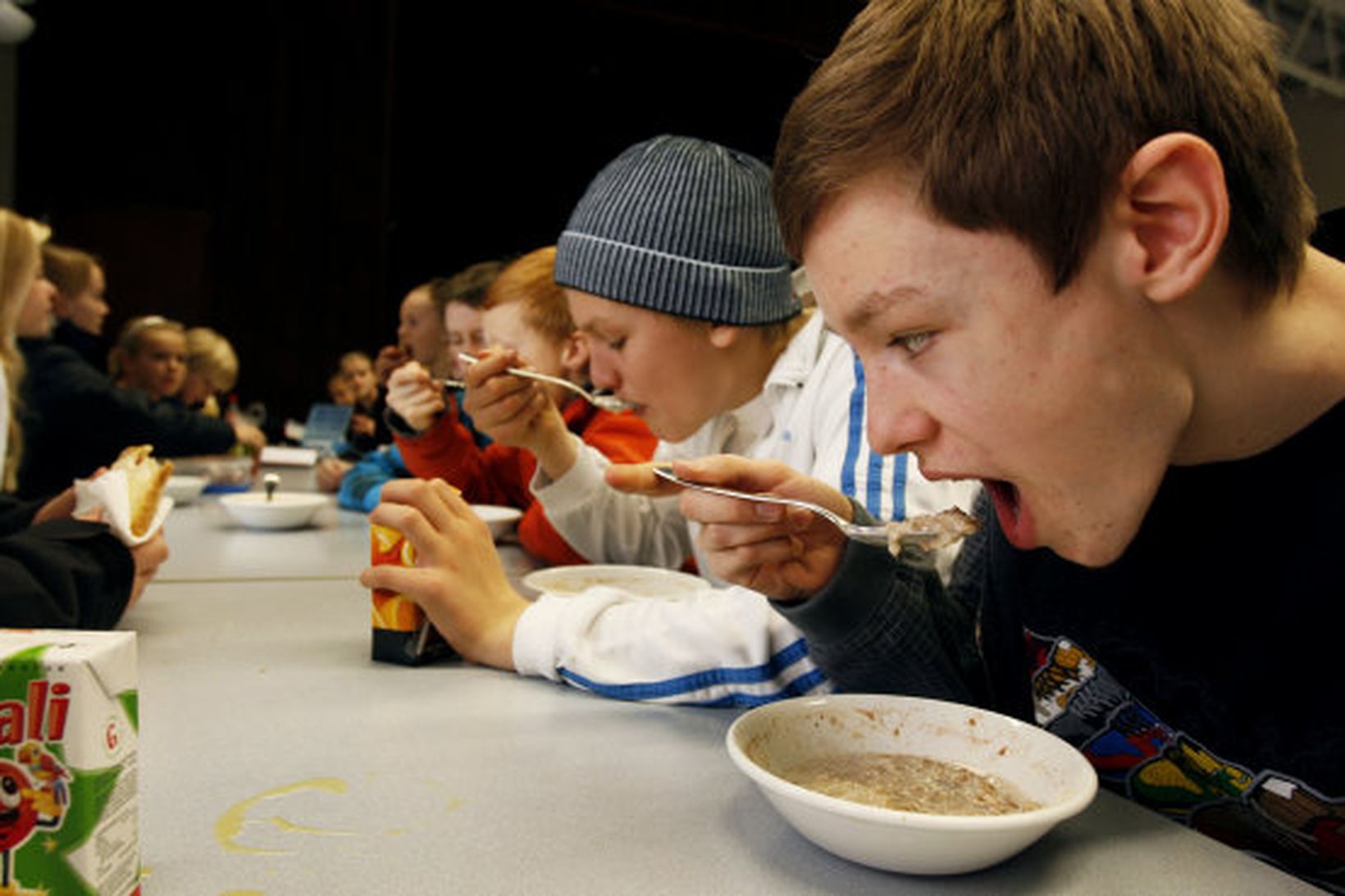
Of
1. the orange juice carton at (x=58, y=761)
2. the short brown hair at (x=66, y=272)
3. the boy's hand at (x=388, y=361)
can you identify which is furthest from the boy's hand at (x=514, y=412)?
the short brown hair at (x=66, y=272)

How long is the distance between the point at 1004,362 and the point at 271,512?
166 centimetres

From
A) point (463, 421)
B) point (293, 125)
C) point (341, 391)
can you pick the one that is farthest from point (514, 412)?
point (293, 125)

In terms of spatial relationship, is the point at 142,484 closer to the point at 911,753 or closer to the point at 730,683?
the point at 730,683

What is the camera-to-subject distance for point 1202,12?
648 millimetres

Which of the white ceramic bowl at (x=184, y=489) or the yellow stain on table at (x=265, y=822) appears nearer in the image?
the yellow stain on table at (x=265, y=822)

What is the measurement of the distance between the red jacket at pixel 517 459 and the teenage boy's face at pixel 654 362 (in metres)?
0.34

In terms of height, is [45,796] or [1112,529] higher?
[1112,529]

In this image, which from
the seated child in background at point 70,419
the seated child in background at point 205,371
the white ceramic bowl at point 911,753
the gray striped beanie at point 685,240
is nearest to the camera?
the white ceramic bowl at point 911,753

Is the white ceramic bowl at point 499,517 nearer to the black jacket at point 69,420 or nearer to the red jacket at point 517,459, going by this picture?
the red jacket at point 517,459

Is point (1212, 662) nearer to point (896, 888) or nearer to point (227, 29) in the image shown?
point (896, 888)

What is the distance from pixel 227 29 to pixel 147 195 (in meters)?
1.28

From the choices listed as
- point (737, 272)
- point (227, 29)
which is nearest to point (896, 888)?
point (737, 272)

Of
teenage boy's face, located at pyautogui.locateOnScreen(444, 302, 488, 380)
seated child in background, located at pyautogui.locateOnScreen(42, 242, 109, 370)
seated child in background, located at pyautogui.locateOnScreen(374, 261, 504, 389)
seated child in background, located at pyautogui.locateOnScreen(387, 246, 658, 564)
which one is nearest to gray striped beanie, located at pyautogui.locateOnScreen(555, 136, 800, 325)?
seated child in background, located at pyautogui.locateOnScreen(387, 246, 658, 564)

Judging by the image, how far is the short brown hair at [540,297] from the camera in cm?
221
